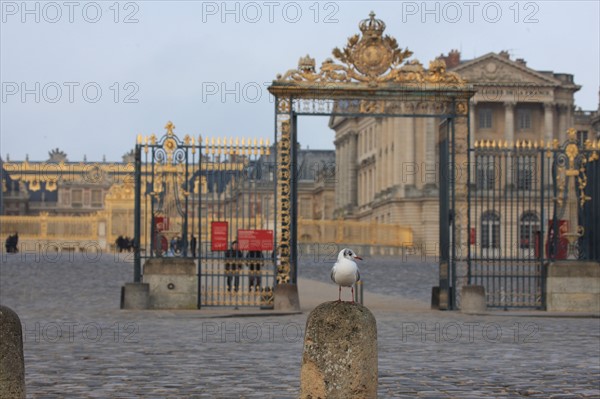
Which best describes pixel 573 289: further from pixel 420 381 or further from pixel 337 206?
pixel 337 206

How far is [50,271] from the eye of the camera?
4306cm

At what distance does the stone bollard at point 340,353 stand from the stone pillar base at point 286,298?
17138 millimetres

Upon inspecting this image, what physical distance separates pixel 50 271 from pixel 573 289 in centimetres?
2181

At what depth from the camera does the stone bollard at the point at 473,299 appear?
83.9 feet

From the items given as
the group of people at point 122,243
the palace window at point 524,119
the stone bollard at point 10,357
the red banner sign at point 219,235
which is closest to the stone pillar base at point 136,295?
the red banner sign at point 219,235

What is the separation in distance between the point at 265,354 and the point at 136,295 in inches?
393

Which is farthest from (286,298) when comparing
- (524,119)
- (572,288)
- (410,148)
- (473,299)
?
(524,119)

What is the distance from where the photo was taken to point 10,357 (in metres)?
7.92

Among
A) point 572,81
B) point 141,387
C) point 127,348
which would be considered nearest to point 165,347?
Answer: point 127,348

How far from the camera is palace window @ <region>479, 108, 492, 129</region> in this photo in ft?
317

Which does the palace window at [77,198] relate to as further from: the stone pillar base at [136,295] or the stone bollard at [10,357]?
the stone bollard at [10,357]

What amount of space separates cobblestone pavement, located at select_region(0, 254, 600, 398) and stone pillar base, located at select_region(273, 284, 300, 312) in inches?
Result: 45.3

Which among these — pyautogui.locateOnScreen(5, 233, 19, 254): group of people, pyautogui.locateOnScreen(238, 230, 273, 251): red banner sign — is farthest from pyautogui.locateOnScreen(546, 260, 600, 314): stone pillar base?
pyautogui.locateOnScreen(5, 233, 19, 254): group of people

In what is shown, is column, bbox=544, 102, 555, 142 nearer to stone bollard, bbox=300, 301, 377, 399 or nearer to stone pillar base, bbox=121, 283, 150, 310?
stone pillar base, bbox=121, 283, 150, 310
